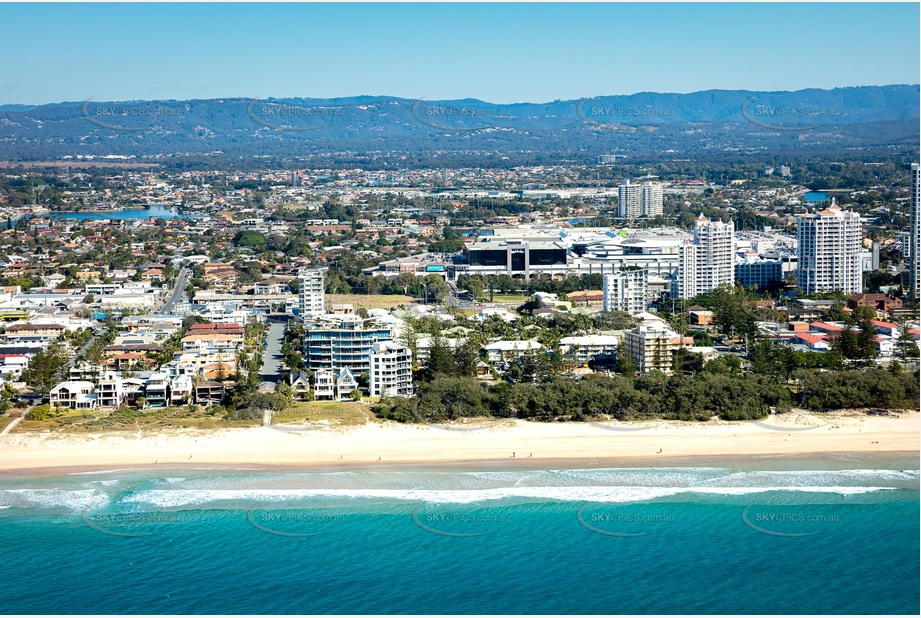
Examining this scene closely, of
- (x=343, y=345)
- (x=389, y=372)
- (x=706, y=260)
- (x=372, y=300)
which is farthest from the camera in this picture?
(x=372, y=300)

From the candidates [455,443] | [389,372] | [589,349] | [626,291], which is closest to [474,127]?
[626,291]

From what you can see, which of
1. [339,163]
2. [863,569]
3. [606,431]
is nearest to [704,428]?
[606,431]

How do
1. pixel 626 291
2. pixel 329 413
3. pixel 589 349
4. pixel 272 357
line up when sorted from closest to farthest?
pixel 329 413 < pixel 589 349 < pixel 272 357 < pixel 626 291

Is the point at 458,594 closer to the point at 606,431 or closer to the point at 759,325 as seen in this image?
the point at 606,431

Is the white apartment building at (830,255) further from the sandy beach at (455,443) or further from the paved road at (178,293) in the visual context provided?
the paved road at (178,293)

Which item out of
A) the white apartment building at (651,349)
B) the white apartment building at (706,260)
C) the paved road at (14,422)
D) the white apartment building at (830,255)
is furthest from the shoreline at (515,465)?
the white apartment building at (830,255)

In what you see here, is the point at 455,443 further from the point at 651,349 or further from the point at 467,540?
the point at 651,349

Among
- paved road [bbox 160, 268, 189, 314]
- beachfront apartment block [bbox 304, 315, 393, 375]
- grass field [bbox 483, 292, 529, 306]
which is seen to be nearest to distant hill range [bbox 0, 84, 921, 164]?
paved road [bbox 160, 268, 189, 314]
